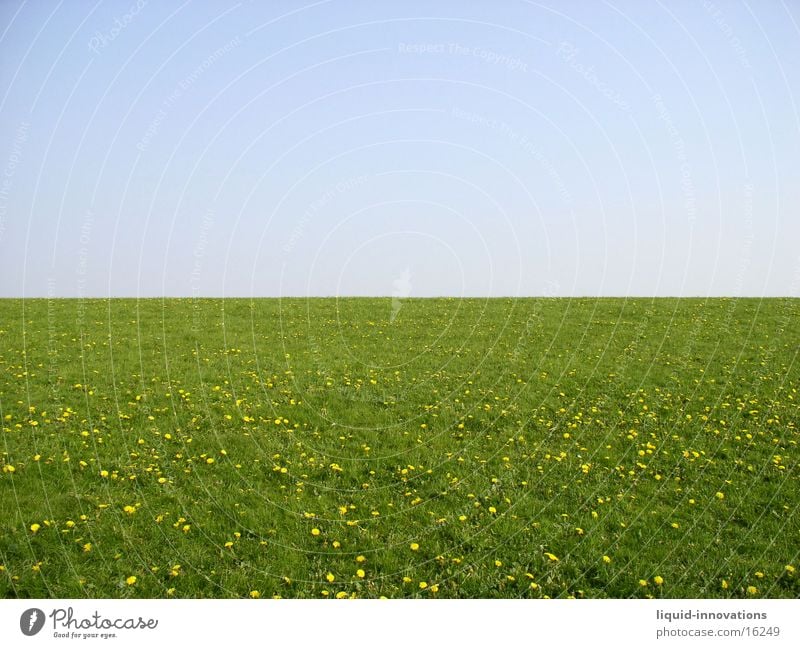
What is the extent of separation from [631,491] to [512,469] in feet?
5.83

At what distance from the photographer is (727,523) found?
23.5 ft

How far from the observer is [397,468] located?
8.55m

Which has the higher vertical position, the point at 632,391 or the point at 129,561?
the point at 632,391

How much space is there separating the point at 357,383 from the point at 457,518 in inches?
254

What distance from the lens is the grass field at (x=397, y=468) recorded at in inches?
235

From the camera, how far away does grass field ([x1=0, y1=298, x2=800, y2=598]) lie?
19.6ft

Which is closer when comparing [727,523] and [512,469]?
[727,523]
